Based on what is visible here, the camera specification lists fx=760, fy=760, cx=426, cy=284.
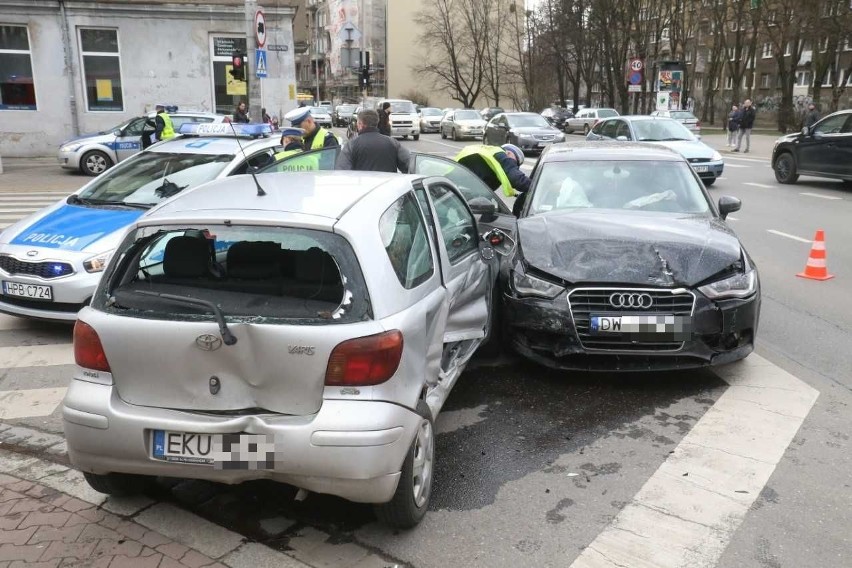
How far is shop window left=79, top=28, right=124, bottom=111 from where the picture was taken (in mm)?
24359

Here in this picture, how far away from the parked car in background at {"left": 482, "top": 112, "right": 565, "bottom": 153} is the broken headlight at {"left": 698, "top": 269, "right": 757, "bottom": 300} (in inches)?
915

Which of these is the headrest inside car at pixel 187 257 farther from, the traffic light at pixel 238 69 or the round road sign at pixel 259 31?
the traffic light at pixel 238 69

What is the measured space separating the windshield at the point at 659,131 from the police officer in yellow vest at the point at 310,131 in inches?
418

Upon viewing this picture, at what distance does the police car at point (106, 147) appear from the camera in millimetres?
19875

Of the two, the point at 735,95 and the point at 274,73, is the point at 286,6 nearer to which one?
the point at 274,73

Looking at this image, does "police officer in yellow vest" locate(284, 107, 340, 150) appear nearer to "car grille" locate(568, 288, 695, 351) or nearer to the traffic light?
"car grille" locate(568, 288, 695, 351)

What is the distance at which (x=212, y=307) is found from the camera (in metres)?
3.19

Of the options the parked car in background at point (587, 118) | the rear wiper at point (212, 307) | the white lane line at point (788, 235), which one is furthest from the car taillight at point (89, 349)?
the parked car in background at point (587, 118)

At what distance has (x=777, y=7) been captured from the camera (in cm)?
4206

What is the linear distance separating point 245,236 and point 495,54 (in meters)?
77.0

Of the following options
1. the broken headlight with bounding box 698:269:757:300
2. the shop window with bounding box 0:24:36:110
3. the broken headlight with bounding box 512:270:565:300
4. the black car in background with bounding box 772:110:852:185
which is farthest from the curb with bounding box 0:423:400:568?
the shop window with bounding box 0:24:36:110

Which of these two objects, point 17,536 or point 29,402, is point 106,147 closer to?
point 29,402

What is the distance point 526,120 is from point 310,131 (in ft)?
72.4

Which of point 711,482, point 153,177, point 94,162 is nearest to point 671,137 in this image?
point 153,177
